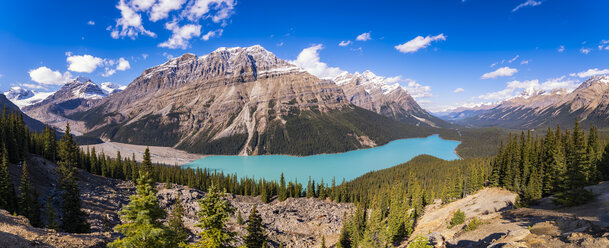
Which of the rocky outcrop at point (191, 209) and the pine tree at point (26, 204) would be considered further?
the rocky outcrop at point (191, 209)

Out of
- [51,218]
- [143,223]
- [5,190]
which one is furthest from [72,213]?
[143,223]

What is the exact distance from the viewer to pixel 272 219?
208ft

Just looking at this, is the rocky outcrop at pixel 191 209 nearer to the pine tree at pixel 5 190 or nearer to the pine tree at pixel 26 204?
the pine tree at pixel 26 204

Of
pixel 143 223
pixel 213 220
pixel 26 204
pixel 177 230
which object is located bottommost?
pixel 177 230

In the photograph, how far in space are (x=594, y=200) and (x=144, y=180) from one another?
47.9 m

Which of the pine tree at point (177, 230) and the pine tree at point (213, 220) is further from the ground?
the pine tree at point (213, 220)

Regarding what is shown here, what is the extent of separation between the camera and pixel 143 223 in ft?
47.0

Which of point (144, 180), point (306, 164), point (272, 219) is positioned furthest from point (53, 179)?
point (306, 164)

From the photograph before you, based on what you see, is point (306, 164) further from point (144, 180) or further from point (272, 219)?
point (144, 180)

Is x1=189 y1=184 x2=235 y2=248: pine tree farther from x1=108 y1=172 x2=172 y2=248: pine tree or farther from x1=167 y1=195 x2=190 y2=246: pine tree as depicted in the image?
x1=108 y1=172 x2=172 y2=248: pine tree

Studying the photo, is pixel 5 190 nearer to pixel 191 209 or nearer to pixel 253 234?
pixel 191 209

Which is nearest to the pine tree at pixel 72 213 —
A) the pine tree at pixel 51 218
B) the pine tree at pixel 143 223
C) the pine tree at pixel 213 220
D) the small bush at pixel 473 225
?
the pine tree at pixel 51 218

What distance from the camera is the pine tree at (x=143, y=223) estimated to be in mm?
14000

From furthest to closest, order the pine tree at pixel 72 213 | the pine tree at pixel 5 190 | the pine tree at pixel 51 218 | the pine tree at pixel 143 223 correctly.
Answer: the pine tree at pixel 72 213, the pine tree at pixel 5 190, the pine tree at pixel 51 218, the pine tree at pixel 143 223
